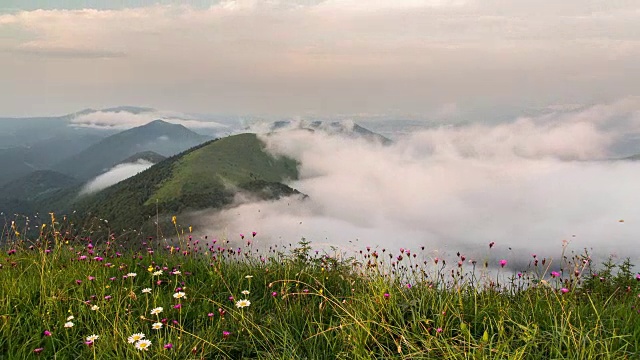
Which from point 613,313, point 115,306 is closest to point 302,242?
point 115,306

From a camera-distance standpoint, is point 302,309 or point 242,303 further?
point 302,309

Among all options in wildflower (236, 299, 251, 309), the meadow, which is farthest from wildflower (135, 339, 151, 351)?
wildflower (236, 299, 251, 309)

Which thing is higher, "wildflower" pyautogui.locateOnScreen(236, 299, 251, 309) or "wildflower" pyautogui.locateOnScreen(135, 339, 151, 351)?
"wildflower" pyautogui.locateOnScreen(236, 299, 251, 309)

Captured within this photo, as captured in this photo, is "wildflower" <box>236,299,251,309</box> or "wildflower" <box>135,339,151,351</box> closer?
"wildflower" <box>135,339,151,351</box>

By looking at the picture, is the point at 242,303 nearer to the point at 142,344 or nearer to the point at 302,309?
the point at 302,309

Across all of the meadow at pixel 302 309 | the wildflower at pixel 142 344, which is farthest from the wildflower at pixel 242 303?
the wildflower at pixel 142 344

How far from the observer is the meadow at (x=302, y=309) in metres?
4.13

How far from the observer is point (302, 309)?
5246mm

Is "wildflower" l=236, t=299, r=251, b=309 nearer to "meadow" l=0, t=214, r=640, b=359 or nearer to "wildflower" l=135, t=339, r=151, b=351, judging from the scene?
"meadow" l=0, t=214, r=640, b=359

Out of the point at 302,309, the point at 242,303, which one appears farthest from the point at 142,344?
the point at 302,309

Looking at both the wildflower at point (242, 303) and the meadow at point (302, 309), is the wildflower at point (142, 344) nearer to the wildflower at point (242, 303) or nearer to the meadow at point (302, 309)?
the meadow at point (302, 309)

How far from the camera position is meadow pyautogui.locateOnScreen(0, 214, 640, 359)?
4129 mm

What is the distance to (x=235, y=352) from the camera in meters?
4.59

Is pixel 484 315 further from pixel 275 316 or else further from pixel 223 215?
pixel 223 215
